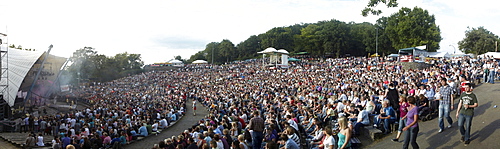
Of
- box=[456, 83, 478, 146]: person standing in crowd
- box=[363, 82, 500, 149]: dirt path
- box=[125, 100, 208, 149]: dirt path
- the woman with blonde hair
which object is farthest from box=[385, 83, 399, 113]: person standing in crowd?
box=[125, 100, 208, 149]: dirt path

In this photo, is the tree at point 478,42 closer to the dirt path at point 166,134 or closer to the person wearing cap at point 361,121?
the dirt path at point 166,134

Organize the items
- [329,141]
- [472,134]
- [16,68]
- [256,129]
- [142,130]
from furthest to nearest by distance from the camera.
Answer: [16,68] < [142,130] < [256,129] < [472,134] < [329,141]

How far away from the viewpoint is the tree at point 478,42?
53.9 m

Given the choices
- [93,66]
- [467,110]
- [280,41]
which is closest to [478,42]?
[280,41]

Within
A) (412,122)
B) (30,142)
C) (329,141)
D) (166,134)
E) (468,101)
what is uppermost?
(468,101)

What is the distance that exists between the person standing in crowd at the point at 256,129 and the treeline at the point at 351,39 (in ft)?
131

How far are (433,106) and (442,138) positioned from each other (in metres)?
2.63

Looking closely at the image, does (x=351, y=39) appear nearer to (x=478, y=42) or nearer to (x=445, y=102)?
(x=478, y=42)

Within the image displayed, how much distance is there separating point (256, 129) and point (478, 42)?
60878 mm

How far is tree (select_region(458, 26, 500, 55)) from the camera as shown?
2122 inches

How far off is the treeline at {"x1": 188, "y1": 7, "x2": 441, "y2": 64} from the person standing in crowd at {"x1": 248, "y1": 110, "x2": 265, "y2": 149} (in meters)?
39.8

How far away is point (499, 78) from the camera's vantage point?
1497 cm

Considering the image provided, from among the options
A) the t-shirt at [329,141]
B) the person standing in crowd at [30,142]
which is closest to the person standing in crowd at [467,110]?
the t-shirt at [329,141]

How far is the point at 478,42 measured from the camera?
54438 mm
